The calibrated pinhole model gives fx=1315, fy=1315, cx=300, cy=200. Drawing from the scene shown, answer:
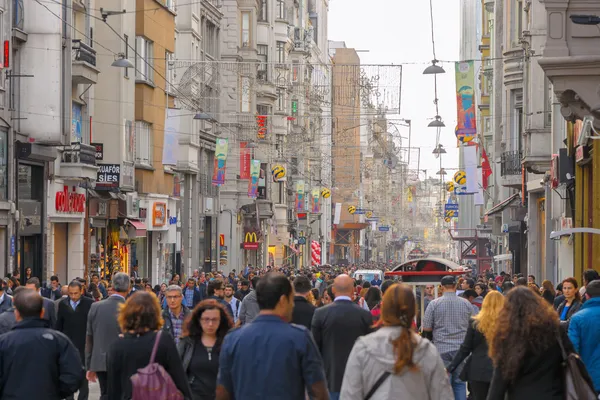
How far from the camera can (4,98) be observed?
30.4 meters

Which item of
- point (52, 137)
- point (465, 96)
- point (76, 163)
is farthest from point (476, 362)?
point (465, 96)

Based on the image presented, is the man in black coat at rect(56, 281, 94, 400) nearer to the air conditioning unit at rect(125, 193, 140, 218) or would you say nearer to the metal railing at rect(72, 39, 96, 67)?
the metal railing at rect(72, 39, 96, 67)

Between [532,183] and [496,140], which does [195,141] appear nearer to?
[532,183]

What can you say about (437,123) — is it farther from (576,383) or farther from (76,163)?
(576,383)

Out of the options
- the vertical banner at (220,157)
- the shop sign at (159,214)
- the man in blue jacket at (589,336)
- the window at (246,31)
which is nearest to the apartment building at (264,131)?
the window at (246,31)

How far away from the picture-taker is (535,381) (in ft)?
25.0

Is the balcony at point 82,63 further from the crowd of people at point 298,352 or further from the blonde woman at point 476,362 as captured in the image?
the blonde woman at point 476,362

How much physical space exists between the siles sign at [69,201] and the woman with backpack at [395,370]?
27.7 metres

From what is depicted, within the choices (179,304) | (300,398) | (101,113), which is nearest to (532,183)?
(101,113)

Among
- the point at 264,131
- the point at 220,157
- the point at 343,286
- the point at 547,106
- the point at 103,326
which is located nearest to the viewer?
the point at 343,286

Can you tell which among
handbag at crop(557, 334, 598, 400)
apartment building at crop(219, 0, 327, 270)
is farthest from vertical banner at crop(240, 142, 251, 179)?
handbag at crop(557, 334, 598, 400)

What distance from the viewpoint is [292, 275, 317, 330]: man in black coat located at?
45.4 ft

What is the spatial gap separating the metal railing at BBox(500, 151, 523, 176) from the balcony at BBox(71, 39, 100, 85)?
16.7m

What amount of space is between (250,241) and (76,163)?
32.9 meters
